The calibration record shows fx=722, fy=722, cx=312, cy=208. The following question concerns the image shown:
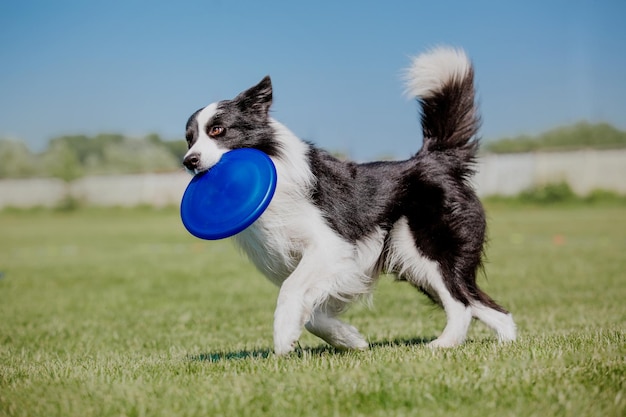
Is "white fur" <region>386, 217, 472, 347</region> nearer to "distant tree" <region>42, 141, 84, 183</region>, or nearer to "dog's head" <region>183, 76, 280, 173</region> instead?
"dog's head" <region>183, 76, 280, 173</region>

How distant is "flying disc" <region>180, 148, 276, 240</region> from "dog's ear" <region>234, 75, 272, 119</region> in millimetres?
339

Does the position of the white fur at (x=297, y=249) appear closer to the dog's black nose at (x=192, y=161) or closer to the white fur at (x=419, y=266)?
the white fur at (x=419, y=266)

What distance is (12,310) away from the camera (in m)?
9.89

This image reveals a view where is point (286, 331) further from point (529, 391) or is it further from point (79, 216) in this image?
point (79, 216)

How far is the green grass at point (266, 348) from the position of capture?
3562 mm

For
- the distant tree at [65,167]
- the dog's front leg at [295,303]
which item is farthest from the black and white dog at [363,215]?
the distant tree at [65,167]

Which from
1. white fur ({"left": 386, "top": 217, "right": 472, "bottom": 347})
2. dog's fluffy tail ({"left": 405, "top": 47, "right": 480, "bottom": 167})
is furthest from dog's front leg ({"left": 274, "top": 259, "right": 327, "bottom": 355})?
dog's fluffy tail ({"left": 405, "top": 47, "right": 480, "bottom": 167})

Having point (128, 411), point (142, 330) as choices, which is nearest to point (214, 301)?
point (142, 330)

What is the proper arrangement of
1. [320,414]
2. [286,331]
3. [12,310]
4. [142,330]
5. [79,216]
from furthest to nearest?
[79,216], [12,310], [142,330], [286,331], [320,414]

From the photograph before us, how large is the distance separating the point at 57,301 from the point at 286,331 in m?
7.04

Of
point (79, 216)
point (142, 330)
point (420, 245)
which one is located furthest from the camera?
point (79, 216)

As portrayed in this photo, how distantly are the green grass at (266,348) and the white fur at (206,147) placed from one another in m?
1.39

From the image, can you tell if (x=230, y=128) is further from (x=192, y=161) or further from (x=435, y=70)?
(x=435, y=70)

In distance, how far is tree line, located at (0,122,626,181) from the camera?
54.2 metres
